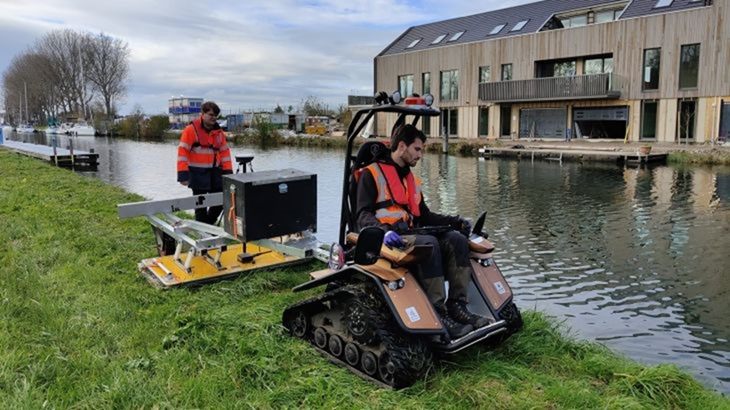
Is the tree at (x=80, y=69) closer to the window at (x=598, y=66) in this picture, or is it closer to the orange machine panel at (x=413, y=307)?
the window at (x=598, y=66)

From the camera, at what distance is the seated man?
→ 387 centimetres

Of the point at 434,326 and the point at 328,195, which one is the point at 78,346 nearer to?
the point at 434,326

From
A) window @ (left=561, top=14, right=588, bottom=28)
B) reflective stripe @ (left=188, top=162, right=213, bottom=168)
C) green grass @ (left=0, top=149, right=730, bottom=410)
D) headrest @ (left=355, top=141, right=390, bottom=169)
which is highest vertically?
window @ (left=561, top=14, right=588, bottom=28)

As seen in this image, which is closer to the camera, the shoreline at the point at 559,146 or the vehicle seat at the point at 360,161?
the vehicle seat at the point at 360,161

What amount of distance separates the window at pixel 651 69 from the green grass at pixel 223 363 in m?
28.8

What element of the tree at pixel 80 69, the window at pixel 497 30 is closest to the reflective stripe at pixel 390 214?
the window at pixel 497 30

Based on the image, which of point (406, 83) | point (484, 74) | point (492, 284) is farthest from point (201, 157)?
point (406, 83)

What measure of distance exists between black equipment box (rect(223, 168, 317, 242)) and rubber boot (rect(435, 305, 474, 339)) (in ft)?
7.73

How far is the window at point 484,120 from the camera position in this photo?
38.1 metres

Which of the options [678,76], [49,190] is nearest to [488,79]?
[678,76]

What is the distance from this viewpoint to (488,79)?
37531 mm

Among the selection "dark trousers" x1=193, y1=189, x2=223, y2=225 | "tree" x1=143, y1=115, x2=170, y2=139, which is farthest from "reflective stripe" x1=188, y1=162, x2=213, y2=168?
"tree" x1=143, y1=115, x2=170, y2=139

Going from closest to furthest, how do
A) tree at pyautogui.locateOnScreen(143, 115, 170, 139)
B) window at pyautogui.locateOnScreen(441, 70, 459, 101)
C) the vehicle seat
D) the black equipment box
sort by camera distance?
1. the vehicle seat
2. the black equipment box
3. window at pyautogui.locateOnScreen(441, 70, 459, 101)
4. tree at pyautogui.locateOnScreen(143, 115, 170, 139)

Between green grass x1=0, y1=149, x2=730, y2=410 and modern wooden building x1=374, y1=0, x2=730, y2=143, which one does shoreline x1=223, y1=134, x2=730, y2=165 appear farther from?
green grass x1=0, y1=149, x2=730, y2=410
